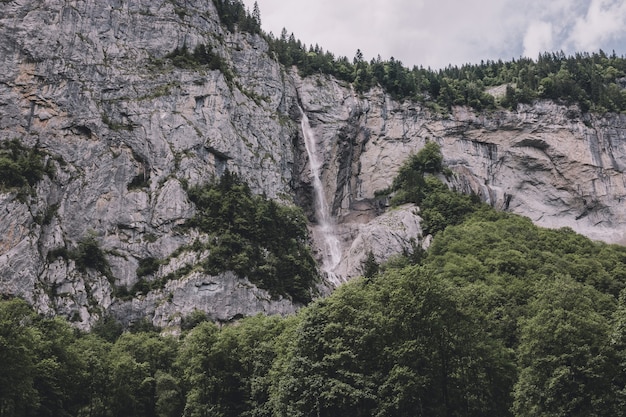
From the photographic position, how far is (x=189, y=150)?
8338cm

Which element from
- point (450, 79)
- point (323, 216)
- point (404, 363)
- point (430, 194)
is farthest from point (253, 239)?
point (450, 79)

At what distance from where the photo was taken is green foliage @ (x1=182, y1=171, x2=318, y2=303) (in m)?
72.9

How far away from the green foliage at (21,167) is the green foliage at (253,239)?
60.3ft

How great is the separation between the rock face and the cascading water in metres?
1.22

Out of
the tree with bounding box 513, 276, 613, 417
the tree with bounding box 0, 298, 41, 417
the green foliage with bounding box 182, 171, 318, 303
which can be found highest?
the green foliage with bounding box 182, 171, 318, 303

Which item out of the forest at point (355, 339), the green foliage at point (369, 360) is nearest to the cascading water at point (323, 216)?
the forest at point (355, 339)

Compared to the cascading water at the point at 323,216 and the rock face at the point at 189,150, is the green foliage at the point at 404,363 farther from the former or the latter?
the cascading water at the point at 323,216

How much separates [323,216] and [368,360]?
6471 cm

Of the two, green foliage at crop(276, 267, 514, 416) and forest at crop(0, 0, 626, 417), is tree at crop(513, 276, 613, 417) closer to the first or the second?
forest at crop(0, 0, 626, 417)

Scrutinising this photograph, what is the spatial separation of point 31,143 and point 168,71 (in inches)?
969

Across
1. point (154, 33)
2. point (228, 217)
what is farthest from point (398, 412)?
point (154, 33)

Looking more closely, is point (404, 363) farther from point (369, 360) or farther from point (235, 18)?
point (235, 18)

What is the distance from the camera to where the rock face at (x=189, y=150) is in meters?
68.9

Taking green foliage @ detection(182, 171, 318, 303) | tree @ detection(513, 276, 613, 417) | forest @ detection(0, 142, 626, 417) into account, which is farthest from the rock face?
tree @ detection(513, 276, 613, 417)
